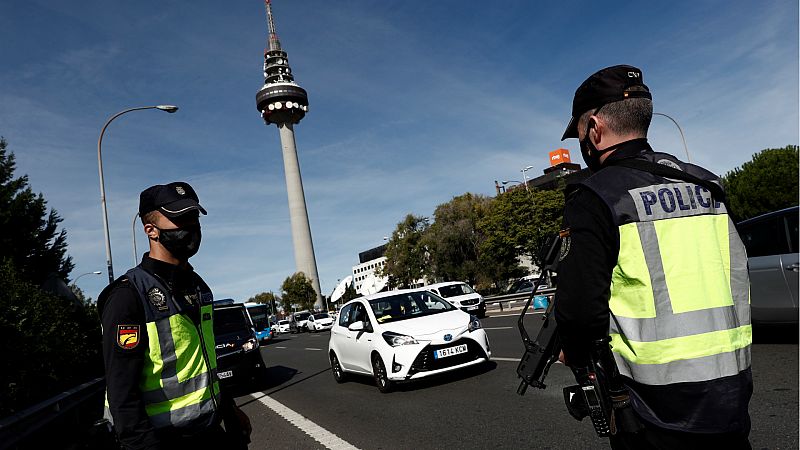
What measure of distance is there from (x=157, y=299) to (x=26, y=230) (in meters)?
25.8

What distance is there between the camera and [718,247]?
2.00m

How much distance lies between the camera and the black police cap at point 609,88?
2.20 metres

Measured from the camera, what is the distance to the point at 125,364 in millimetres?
2424

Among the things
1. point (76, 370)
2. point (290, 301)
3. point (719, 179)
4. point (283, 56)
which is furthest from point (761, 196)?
point (283, 56)

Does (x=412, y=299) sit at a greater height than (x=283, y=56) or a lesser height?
lesser

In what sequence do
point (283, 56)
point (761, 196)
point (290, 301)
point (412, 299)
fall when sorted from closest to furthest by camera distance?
point (412, 299)
point (761, 196)
point (290, 301)
point (283, 56)

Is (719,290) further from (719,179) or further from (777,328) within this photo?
(777,328)

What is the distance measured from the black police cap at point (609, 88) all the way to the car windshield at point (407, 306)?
785 centimetres

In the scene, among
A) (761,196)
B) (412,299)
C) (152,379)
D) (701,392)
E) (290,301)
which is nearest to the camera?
(701,392)

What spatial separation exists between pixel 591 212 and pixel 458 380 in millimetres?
7719

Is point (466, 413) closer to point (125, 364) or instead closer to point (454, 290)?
point (125, 364)

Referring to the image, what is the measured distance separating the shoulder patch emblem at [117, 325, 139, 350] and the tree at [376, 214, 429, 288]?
2246 inches

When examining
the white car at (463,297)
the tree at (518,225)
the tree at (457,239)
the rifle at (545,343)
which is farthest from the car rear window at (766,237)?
the tree at (457,239)

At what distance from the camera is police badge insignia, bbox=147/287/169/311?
260 centimetres
